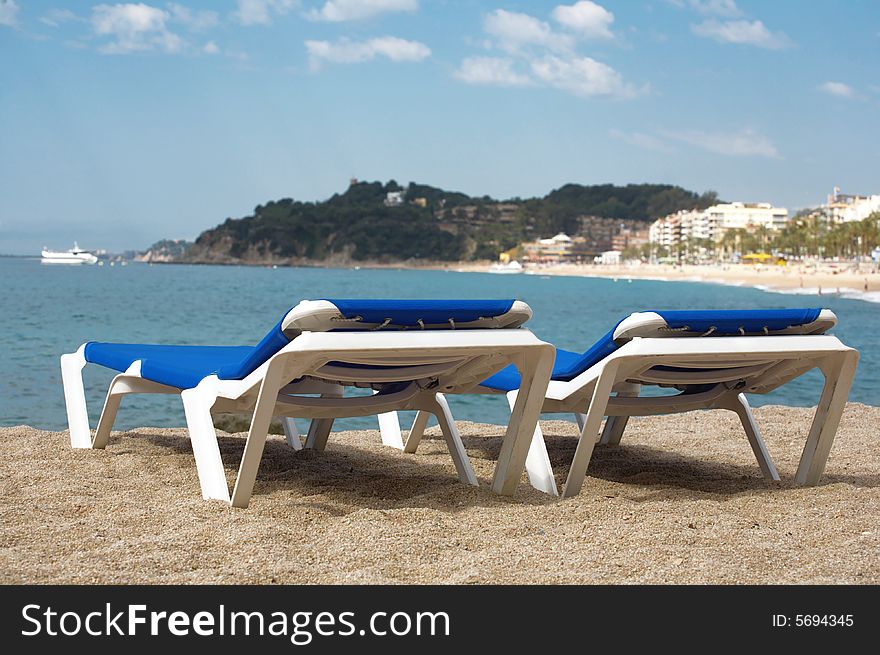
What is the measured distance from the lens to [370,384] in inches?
148

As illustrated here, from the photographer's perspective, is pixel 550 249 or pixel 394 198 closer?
pixel 550 249

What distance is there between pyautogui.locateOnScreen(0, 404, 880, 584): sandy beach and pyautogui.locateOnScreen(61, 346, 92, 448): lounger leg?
0.11m

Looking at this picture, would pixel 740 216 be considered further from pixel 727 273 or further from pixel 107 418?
pixel 107 418

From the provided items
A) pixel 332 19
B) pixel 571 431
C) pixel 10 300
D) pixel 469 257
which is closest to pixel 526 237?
pixel 469 257

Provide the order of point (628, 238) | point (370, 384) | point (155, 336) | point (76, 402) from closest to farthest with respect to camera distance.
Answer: point (370, 384)
point (76, 402)
point (155, 336)
point (628, 238)

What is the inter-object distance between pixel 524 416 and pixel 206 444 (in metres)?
1.17

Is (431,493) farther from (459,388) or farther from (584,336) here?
(584,336)

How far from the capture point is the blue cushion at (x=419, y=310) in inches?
124

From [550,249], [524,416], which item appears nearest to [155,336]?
[524,416]

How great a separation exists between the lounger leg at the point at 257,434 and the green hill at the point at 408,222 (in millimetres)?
143546

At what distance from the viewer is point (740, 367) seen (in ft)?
12.7

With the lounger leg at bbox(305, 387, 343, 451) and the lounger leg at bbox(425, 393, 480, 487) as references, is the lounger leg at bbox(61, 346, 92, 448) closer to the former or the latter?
the lounger leg at bbox(305, 387, 343, 451)

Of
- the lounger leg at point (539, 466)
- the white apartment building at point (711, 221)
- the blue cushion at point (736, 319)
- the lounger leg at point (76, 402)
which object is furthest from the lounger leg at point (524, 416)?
the white apartment building at point (711, 221)

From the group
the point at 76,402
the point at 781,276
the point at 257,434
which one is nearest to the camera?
the point at 257,434
